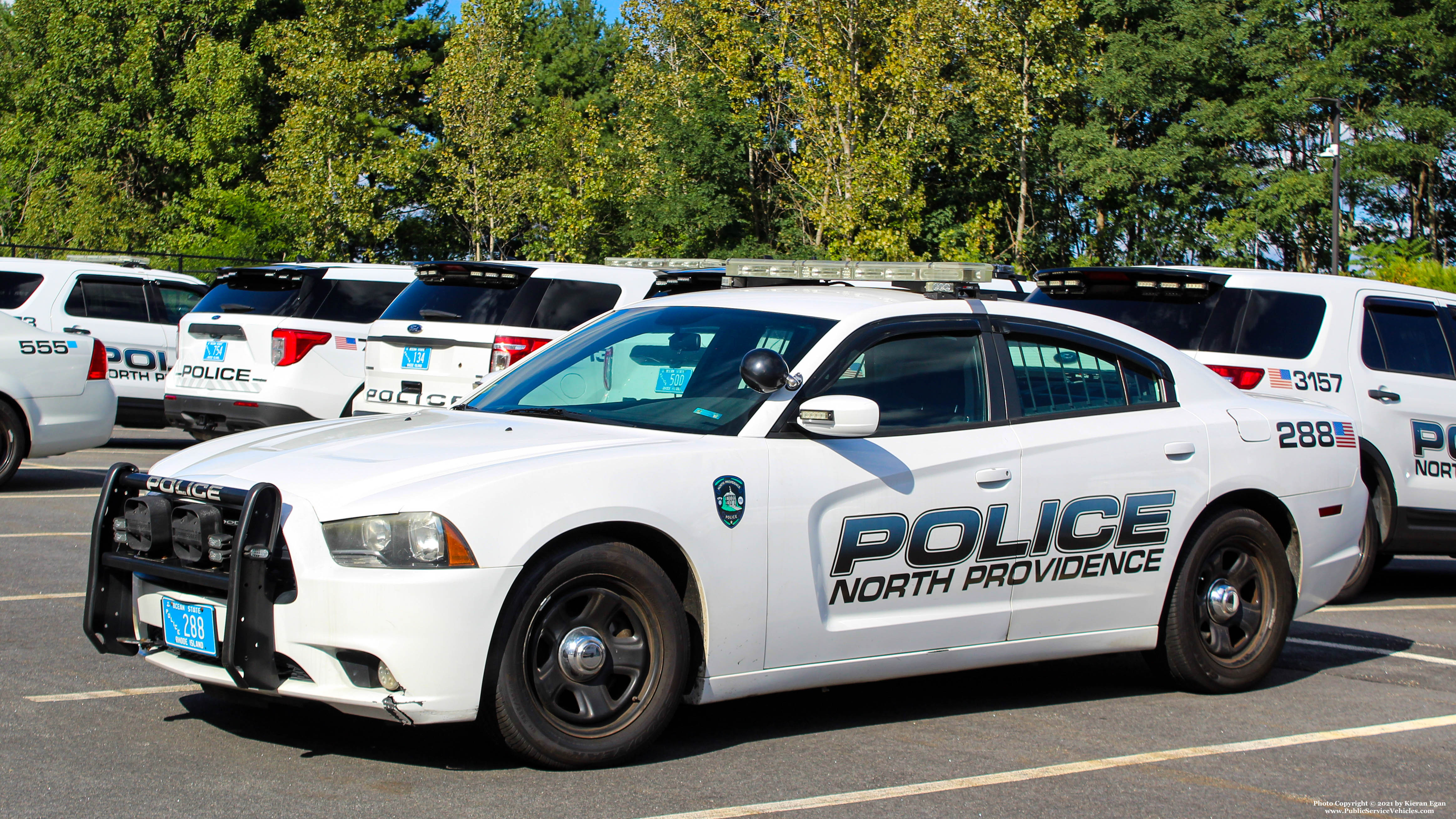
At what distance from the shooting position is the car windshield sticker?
5391 millimetres

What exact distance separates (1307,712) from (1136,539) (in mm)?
1048


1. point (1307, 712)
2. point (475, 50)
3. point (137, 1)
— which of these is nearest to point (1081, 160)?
point (475, 50)

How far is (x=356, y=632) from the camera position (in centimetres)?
427

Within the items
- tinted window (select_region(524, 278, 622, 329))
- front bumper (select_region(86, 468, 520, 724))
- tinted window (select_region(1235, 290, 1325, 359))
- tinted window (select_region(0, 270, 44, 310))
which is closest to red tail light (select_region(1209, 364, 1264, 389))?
tinted window (select_region(1235, 290, 1325, 359))

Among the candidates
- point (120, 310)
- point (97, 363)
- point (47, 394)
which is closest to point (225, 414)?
point (97, 363)

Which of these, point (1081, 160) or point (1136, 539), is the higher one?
point (1081, 160)

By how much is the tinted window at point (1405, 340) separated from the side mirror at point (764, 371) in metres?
5.30

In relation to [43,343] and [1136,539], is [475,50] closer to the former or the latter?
[43,343]

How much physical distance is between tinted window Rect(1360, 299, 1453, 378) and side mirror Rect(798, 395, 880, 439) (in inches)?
204

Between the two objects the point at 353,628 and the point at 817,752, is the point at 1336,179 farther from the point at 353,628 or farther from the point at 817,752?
the point at 353,628

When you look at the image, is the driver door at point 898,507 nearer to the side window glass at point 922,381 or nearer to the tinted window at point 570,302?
the side window glass at point 922,381

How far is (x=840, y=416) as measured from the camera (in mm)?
4938

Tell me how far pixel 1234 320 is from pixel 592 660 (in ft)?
18.2

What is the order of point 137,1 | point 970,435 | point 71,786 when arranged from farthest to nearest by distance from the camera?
point 137,1
point 970,435
point 71,786
